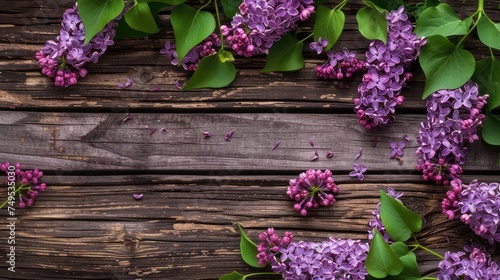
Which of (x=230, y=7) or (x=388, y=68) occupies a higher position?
(x=230, y=7)

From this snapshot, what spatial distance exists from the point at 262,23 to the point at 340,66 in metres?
0.18

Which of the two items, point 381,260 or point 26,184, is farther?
point 26,184

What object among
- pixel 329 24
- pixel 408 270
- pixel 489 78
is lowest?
pixel 408 270

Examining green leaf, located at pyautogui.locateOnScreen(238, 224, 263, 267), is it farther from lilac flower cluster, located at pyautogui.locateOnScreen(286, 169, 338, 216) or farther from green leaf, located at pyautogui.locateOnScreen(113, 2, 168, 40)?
green leaf, located at pyautogui.locateOnScreen(113, 2, 168, 40)

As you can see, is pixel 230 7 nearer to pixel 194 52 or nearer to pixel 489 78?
pixel 194 52

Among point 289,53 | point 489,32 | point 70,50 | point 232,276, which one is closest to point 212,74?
point 289,53

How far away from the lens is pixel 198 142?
1549 millimetres

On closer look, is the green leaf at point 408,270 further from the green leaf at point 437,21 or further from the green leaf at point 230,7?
the green leaf at point 230,7

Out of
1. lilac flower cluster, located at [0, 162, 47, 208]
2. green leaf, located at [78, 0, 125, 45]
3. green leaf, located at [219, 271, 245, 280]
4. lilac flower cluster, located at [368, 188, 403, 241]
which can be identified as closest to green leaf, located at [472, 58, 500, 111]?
lilac flower cluster, located at [368, 188, 403, 241]

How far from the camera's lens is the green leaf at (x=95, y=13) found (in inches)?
57.7

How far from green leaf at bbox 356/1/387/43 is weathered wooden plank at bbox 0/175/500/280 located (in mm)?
292

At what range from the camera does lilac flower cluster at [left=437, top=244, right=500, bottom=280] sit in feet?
4.76

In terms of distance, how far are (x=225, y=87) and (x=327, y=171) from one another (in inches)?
10.6

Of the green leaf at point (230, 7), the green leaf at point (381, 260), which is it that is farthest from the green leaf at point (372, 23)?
the green leaf at point (381, 260)
